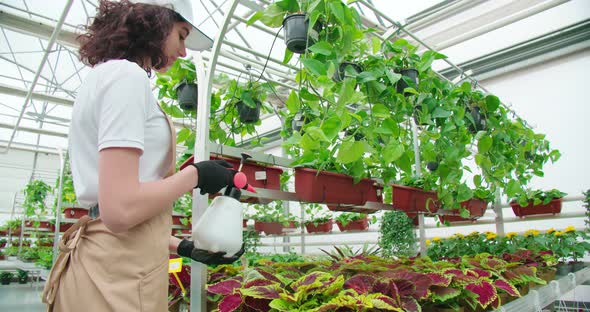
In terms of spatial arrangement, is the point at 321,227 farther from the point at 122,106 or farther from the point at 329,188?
the point at 122,106

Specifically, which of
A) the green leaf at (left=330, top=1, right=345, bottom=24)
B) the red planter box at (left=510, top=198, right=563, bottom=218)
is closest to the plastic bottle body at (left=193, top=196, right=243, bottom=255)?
the green leaf at (left=330, top=1, right=345, bottom=24)

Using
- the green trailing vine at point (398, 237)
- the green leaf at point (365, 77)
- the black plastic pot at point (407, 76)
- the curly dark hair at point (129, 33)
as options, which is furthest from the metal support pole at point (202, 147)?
the green trailing vine at point (398, 237)

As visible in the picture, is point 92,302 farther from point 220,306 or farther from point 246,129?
point 246,129

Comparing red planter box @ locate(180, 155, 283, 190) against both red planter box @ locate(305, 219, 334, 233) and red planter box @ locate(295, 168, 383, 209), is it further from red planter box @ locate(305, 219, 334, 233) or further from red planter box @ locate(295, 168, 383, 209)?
red planter box @ locate(305, 219, 334, 233)

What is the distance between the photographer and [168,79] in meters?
2.56

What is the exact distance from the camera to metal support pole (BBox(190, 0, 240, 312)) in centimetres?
140

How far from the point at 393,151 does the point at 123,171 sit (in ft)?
5.03

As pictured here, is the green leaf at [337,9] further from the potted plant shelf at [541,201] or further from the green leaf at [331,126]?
the potted plant shelf at [541,201]

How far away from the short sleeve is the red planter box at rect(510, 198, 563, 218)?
4052mm

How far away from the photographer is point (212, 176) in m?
0.92

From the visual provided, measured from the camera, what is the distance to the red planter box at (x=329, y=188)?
210cm

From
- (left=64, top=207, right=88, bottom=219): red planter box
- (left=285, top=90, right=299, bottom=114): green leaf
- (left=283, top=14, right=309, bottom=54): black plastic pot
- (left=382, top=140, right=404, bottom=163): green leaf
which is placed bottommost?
(left=64, top=207, right=88, bottom=219): red planter box

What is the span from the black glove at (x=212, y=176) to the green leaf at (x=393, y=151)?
3.95 feet

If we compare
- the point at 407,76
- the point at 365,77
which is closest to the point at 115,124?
the point at 365,77
